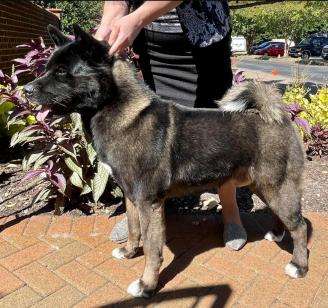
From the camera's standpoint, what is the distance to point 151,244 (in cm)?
283

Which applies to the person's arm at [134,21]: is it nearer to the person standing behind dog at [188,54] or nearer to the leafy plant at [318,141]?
the person standing behind dog at [188,54]

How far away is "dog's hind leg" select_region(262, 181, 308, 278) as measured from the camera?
296cm

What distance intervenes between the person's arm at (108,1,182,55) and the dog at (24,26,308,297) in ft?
0.29

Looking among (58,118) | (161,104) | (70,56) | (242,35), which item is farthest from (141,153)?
(242,35)

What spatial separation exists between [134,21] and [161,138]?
2.55 feet

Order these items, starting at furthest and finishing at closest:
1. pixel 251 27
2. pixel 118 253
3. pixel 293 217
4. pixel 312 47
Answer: pixel 251 27 → pixel 312 47 → pixel 118 253 → pixel 293 217

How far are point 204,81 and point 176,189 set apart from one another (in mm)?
1027

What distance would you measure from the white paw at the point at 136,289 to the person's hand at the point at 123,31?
1.61 meters

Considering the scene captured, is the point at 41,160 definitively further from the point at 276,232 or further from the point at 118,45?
the point at 276,232

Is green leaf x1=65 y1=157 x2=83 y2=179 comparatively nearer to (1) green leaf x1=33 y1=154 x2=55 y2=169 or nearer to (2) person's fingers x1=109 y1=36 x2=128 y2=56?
(1) green leaf x1=33 y1=154 x2=55 y2=169

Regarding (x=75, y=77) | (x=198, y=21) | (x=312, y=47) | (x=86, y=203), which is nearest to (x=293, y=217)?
(x=198, y=21)

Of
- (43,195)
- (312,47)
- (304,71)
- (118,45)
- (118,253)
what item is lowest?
(312,47)

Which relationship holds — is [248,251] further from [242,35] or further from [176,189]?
[242,35]

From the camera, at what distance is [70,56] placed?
8.26 feet
